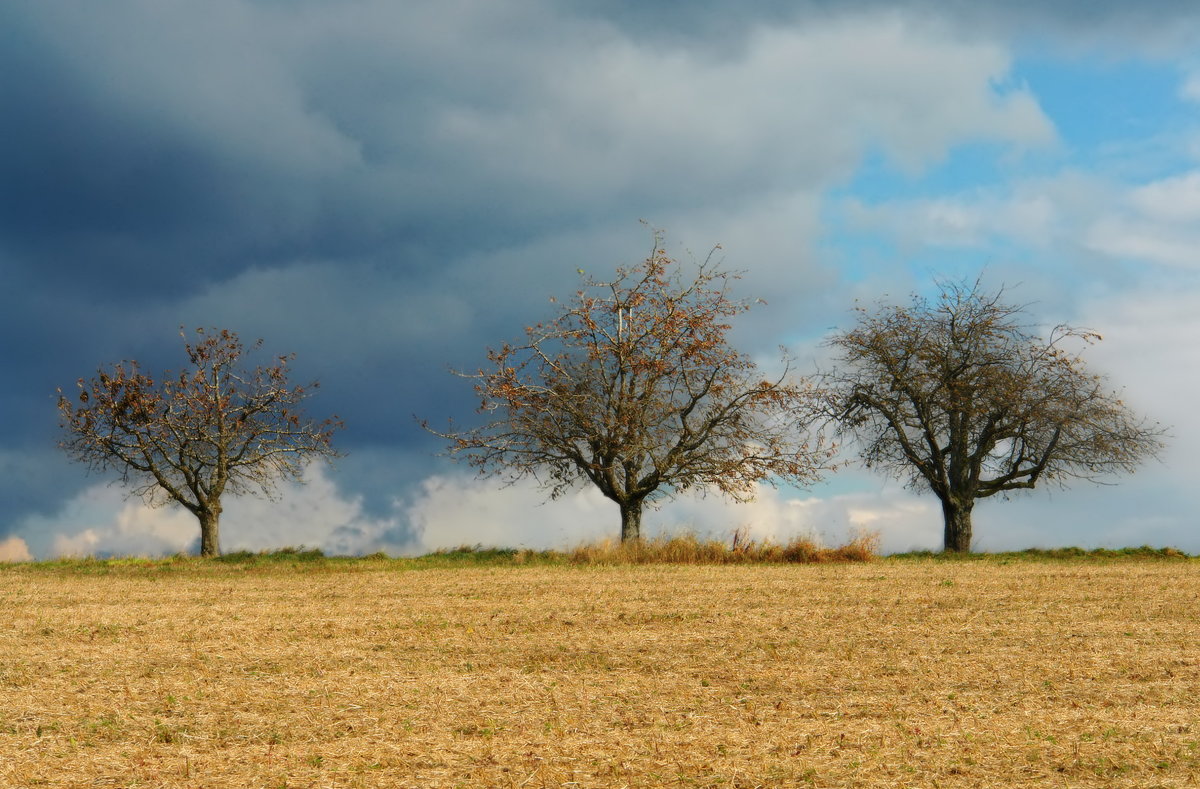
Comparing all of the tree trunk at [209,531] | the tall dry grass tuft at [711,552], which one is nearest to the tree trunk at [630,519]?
the tall dry grass tuft at [711,552]

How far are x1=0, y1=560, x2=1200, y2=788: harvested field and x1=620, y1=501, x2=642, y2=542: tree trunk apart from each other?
10.9 metres

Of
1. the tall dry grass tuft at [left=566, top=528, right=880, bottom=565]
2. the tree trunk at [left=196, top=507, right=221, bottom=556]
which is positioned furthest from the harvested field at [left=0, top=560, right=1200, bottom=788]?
the tree trunk at [left=196, top=507, right=221, bottom=556]

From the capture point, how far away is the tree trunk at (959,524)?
34344 millimetres

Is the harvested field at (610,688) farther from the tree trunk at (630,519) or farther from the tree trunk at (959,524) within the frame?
the tree trunk at (959,524)

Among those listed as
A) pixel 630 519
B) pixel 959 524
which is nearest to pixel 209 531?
pixel 630 519

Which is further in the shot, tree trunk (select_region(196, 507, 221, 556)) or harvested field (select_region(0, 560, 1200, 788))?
tree trunk (select_region(196, 507, 221, 556))

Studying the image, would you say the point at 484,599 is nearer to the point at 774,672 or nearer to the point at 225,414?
the point at 774,672

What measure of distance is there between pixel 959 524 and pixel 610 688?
2650cm

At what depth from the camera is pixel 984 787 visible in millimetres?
7676

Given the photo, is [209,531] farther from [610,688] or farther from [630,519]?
[610,688]

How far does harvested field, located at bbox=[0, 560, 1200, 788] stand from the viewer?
820 centimetres

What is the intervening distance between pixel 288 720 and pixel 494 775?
2729mm

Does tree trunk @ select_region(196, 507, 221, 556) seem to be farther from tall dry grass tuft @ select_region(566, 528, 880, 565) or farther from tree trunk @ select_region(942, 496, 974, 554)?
tree trunk @ select_region(942, 496, 974, 554)

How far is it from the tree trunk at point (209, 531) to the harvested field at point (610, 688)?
1514 centimetres
